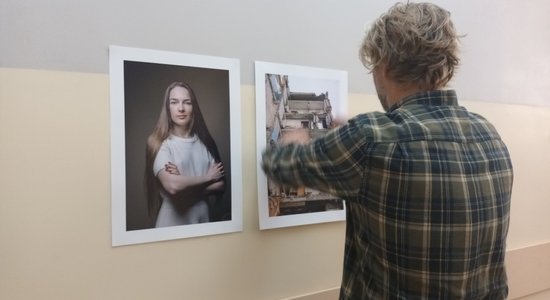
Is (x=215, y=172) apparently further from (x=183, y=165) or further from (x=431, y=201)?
(x=431, y=201)

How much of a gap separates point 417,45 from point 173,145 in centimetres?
55

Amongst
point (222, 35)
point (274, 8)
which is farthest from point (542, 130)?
point (222, 35)

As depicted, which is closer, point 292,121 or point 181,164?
point 181,164

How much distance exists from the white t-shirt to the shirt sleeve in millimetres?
252

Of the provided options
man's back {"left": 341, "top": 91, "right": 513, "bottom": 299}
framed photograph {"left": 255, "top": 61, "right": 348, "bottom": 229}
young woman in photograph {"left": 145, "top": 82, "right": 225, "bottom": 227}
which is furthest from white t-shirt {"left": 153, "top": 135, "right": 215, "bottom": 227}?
man's back {"left": 341, "top": 91, "right": 513, "bottom": 299}

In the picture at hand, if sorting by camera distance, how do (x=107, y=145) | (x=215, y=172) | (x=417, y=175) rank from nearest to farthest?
(x=417, y=175) → (x=107, y=145) → (x=215, y=172)

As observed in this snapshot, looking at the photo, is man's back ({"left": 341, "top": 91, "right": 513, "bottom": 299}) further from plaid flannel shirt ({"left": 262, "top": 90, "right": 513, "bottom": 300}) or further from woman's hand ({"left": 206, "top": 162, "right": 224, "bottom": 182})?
woman's hand ({"left": 206, "top": 162, "right": 224, "bottom": 182})

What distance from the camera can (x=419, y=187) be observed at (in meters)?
0.60

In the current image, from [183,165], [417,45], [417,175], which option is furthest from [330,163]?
[183,165]

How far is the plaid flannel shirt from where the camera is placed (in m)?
0.60

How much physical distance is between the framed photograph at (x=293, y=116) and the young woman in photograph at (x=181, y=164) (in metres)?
0.14

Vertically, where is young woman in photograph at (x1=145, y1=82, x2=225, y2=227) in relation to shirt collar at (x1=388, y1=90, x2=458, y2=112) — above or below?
below

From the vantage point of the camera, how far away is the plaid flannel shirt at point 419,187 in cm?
60

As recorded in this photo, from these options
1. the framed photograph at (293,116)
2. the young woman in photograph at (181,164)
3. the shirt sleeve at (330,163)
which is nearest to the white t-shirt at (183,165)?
the young woman in photograph at (181,164)
